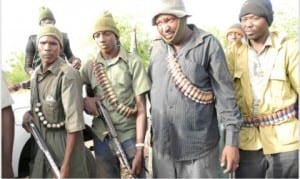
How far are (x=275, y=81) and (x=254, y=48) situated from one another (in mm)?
310

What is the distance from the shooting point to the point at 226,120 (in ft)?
11.0

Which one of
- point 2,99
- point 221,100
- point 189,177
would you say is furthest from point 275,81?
point 2,99

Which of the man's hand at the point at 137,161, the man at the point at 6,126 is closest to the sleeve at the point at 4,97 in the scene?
the man at the point at 6,126

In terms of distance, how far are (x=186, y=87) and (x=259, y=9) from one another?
2.65 feet

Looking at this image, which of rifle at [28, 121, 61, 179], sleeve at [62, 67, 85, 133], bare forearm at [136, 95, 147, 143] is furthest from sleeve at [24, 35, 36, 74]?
bare forearm at [136, 95, 147, 143]

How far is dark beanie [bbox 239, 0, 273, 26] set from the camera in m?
3.41

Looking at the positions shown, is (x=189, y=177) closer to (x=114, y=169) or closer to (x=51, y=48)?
(x=114, y=169)

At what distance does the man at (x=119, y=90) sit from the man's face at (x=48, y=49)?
38 cm

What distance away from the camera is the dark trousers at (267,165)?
3.48 meters

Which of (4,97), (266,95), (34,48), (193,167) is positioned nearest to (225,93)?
(266,95)

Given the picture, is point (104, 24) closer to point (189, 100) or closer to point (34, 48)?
point (189, 100)

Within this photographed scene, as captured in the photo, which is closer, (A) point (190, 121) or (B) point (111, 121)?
(A) point (190, 121)

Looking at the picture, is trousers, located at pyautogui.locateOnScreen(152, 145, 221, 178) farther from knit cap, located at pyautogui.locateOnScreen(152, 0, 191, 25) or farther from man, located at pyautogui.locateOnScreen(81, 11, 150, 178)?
knit cap, located at pyautogui.locateOnScreen(152, 0, 191, 25)

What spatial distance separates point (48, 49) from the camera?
368 cm
